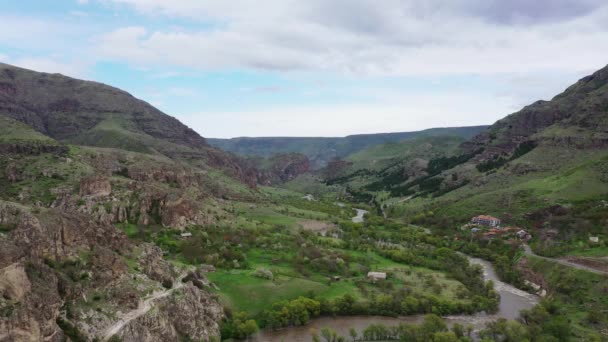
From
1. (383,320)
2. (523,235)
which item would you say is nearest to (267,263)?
(383,320)

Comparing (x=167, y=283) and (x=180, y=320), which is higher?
(x=167, y=283)

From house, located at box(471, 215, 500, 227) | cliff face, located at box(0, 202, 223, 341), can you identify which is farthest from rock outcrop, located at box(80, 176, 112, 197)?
house, located at box(471, 215, 500, 227)

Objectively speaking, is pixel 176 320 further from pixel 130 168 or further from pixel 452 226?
pixel 452 226

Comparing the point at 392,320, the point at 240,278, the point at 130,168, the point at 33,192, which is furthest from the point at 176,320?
the point at 130,168

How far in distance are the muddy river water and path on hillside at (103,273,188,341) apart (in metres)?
19.0

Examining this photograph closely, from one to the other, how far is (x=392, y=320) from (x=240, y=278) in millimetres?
33637

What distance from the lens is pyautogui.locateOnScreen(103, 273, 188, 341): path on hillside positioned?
202ft

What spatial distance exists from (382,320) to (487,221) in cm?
9244

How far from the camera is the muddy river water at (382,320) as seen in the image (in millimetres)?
86375

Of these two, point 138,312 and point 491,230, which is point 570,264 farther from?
point 138,312

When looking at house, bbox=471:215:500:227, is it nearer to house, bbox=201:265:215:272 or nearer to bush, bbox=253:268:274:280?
bush, bbox=253:268:274:280

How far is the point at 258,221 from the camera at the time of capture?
174250 mm

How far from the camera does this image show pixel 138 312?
219 ft

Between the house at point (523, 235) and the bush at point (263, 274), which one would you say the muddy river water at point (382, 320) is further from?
the house at point (523, 235)
